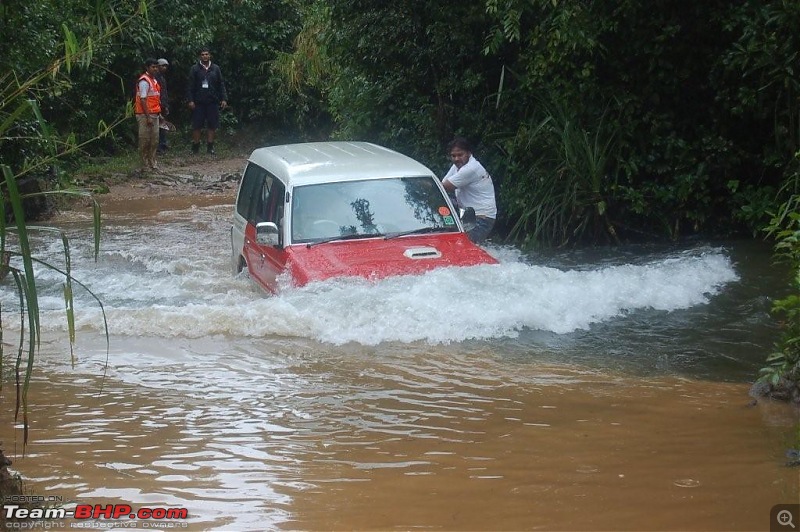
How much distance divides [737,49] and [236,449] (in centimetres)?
766

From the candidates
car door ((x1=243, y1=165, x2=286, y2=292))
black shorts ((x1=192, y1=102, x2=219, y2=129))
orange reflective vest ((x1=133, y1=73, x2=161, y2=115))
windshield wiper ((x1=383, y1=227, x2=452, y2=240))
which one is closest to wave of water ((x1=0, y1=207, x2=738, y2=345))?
car door ((x1=243, y1=165, x2=286, y2=292))

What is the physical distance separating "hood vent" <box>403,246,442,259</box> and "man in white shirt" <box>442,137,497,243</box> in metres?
2.28

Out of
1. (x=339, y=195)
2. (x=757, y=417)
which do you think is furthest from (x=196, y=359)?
(x=757, y=417)

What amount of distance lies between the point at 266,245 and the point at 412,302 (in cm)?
157

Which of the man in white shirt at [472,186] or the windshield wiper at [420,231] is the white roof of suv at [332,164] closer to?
the windshield wiper at [420,231]

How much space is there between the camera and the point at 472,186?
11.3 meters

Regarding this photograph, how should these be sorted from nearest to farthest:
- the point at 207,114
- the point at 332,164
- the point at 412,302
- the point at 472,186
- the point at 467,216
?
1. the point at 412,302
2. the point at 332,164
3. the point at 467,216
4. the point at 472,186
5. the point at 207,114

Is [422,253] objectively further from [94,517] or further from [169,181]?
[169,181]

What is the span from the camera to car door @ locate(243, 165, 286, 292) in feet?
29.7

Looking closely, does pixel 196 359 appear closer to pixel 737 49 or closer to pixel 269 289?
pixel 269 289

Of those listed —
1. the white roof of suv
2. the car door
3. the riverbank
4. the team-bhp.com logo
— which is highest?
the white roof of suv

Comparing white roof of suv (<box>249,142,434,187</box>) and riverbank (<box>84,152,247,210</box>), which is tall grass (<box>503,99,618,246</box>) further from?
riverbank (<box>84,152,247,210</box>)

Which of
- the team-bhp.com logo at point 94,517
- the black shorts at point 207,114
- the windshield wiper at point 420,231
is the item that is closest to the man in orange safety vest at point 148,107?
the black shorts at point 207,114

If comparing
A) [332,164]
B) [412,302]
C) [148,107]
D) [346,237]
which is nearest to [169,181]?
[148,107]
